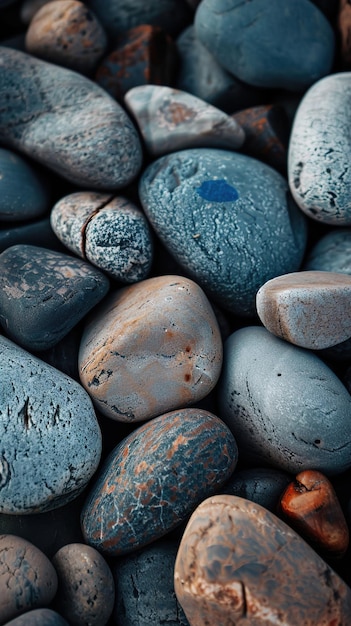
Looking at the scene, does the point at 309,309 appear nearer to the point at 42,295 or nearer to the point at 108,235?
the point at 108,235

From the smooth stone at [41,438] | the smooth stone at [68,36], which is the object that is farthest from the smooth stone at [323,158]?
the smooth stone at [41,438]

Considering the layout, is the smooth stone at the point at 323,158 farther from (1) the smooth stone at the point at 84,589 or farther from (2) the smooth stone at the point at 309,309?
(1) the smooth stone at the point at 84,589

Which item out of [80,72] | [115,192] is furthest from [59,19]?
[115,192]

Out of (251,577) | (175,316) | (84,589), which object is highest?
(175,316)

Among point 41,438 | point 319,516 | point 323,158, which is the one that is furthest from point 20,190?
point 319,516

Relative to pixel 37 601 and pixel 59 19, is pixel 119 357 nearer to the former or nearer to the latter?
pixel 37 601

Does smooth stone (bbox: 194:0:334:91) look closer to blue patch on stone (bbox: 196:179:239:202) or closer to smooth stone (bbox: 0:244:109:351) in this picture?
blue patch on stone (bbox: 196:179:239:202)

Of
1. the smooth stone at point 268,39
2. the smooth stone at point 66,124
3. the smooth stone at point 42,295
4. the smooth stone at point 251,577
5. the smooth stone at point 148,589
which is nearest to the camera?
the smooth stone at point 251,577
